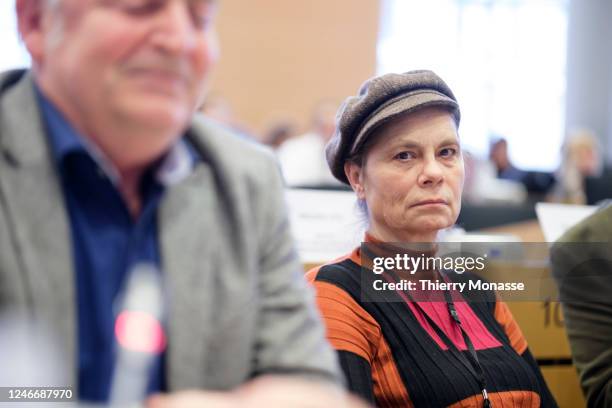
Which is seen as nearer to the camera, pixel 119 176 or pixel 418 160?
pixel 119 176

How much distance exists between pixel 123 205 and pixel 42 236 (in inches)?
4.0

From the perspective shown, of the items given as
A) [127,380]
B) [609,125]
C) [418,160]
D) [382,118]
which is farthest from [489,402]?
[609,125]

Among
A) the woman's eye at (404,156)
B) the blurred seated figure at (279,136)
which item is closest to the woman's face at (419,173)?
the woman's eye at (404,156)

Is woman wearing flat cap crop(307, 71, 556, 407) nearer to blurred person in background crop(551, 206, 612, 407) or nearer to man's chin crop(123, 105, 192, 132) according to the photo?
blurred person in background crop(551, 206, 612, 407)

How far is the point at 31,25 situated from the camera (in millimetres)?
864

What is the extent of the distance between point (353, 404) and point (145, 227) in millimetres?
342

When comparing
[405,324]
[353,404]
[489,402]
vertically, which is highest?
[353,404]

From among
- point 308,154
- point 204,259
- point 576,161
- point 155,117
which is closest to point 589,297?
point 204,259

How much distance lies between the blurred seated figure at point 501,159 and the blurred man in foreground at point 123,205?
8.24 m

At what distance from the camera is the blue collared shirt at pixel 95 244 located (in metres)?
0.83

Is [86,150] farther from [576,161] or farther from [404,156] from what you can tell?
[576,161]

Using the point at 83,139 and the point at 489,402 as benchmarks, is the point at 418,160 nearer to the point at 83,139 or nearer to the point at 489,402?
the point at 489,402

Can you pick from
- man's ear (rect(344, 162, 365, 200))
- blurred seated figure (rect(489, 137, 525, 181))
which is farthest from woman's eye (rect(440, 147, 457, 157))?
blurred seated figure (rect(489, 137, 525, 181))

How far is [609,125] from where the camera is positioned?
11594 millimetres
